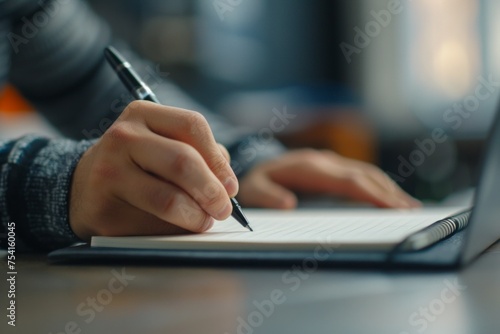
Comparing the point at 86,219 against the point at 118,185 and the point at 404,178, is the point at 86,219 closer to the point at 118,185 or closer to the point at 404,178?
the point at 118,185

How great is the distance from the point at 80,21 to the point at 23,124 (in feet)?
3.61

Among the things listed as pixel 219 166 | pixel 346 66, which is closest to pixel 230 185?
pixel 219 166

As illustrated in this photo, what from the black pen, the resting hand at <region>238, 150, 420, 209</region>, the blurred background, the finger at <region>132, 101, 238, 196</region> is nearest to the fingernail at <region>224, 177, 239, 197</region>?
the finger at <region>132, 101, 238, 196</region>

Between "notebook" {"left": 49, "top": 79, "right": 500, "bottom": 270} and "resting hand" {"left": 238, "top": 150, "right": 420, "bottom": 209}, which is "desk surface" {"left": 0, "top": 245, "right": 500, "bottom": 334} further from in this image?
"resting hand" {"left": 238, "top": 150, "right": 420, "bottom": 209}

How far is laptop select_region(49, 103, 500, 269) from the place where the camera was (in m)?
0.43

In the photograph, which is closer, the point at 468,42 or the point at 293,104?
the point at 468,42

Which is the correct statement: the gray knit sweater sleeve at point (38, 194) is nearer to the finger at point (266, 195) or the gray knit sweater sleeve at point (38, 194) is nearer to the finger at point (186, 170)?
the finger at point (186, 170)

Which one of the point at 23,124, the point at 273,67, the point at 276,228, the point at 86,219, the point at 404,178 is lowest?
the point at 404,178

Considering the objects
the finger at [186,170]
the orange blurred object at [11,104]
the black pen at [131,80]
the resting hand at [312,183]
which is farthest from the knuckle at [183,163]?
the orange blurred object at [11,104]

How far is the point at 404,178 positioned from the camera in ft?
9.23

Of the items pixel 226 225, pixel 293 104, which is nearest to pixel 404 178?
pixel 293 104

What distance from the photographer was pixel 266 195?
3.38 feet

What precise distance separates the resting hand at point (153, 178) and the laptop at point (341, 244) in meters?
0.03

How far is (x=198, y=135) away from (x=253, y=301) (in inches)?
8.2
